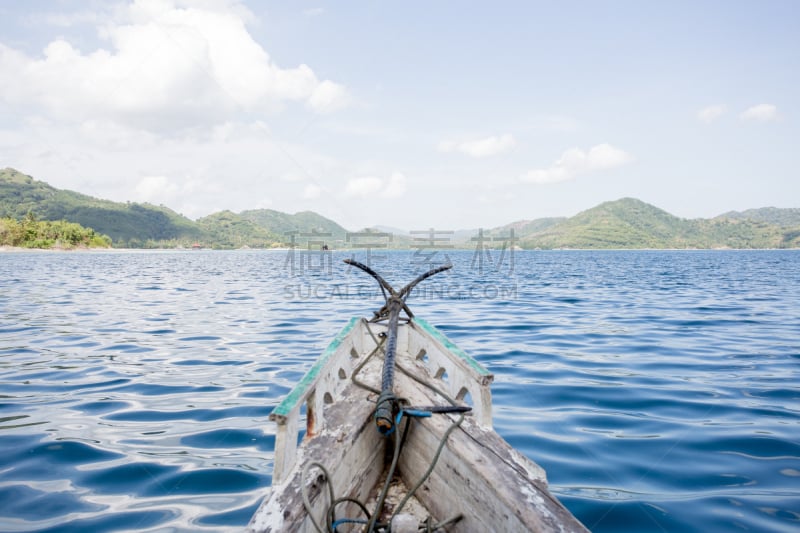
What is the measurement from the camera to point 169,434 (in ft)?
15.3

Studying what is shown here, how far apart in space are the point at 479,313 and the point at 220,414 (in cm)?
994

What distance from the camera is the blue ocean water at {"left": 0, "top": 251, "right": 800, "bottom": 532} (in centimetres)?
339

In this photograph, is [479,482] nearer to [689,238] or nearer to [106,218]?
[106,218]

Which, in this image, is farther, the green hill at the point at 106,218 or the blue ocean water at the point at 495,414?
the green hill at the point at 106,218

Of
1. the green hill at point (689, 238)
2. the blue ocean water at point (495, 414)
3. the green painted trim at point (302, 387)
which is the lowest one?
the blue ocean water at point (495, 414)

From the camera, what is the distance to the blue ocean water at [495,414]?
3387 mm

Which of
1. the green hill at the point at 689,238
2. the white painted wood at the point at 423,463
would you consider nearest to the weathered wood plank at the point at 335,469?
the white painted wood at the point at 423,463

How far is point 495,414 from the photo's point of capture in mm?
5336

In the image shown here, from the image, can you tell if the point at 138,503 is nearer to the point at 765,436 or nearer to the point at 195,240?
the point at 765,436

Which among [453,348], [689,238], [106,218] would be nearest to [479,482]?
[453,348]

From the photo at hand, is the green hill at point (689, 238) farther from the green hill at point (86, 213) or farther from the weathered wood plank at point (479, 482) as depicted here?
the weathered wood plank at point (479, 482)

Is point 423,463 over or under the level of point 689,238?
under

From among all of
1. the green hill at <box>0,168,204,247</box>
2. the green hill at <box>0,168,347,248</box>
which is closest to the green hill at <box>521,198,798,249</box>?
the green hill at <box>0,168,347,248</box>

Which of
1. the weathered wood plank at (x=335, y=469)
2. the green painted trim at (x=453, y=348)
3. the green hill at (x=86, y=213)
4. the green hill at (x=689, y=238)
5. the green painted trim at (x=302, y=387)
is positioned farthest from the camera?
the green hill at (x=689, y=238)
